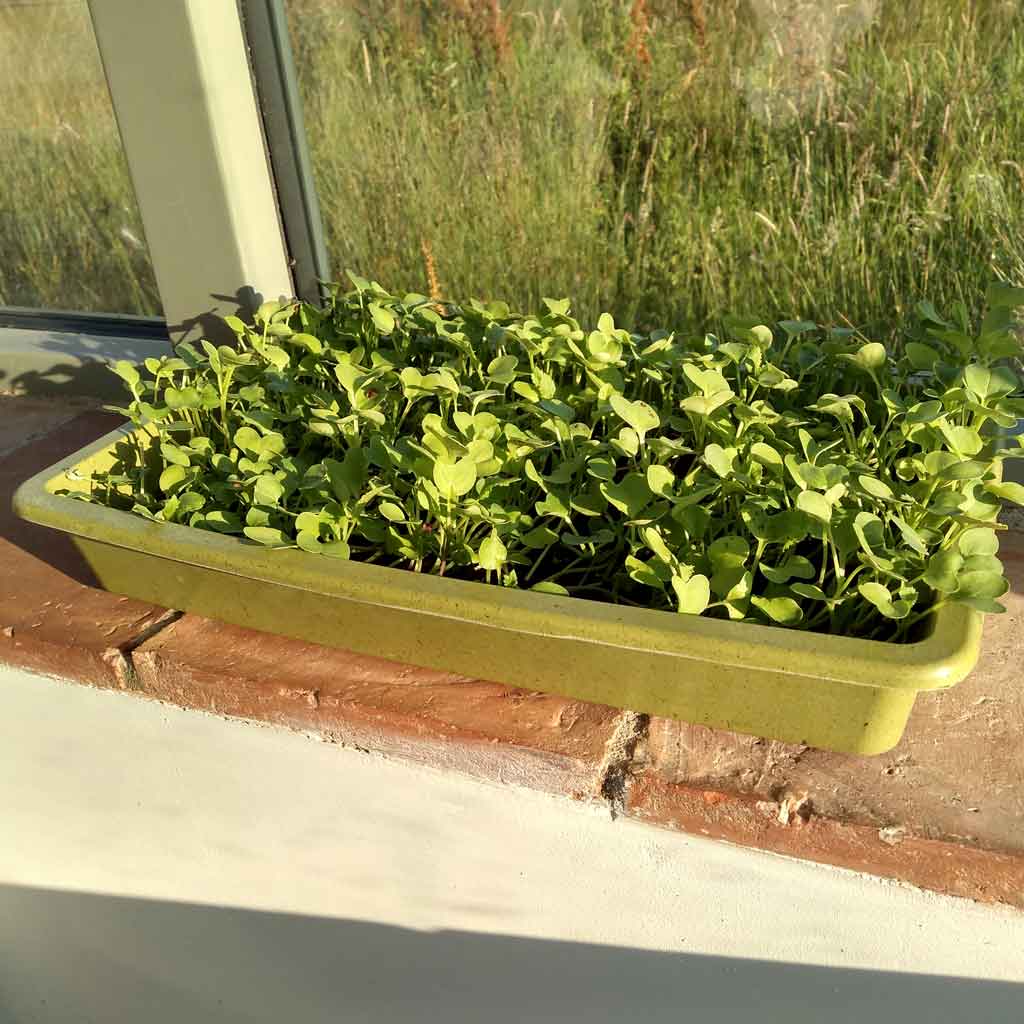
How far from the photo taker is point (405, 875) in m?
0.85

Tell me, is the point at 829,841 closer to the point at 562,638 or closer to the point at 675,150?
the point at 562,638

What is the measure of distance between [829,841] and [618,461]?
401mm

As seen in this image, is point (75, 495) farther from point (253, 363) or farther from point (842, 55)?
point (842, 55)

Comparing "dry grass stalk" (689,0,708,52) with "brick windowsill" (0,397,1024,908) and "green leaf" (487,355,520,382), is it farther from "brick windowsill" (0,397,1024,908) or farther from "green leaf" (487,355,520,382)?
"brick windowsill" (0,397,1024,908)

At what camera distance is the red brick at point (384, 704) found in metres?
0.77

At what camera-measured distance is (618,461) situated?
0.94m

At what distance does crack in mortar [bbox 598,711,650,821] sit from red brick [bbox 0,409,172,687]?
475 mm

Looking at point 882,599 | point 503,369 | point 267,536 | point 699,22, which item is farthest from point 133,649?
point 699,22

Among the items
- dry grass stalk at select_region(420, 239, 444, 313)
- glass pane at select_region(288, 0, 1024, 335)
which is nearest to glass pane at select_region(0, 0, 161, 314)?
glass pane at select_region(288, 0, 1024, 335)

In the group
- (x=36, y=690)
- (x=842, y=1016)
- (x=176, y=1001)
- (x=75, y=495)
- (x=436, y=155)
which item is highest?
(x=436, y=155)

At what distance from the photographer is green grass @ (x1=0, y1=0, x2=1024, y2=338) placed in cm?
101

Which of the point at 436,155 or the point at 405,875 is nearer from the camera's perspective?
the point at 405,875

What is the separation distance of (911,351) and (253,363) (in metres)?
0.68

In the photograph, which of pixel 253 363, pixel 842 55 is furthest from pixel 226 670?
pixel 842 55
